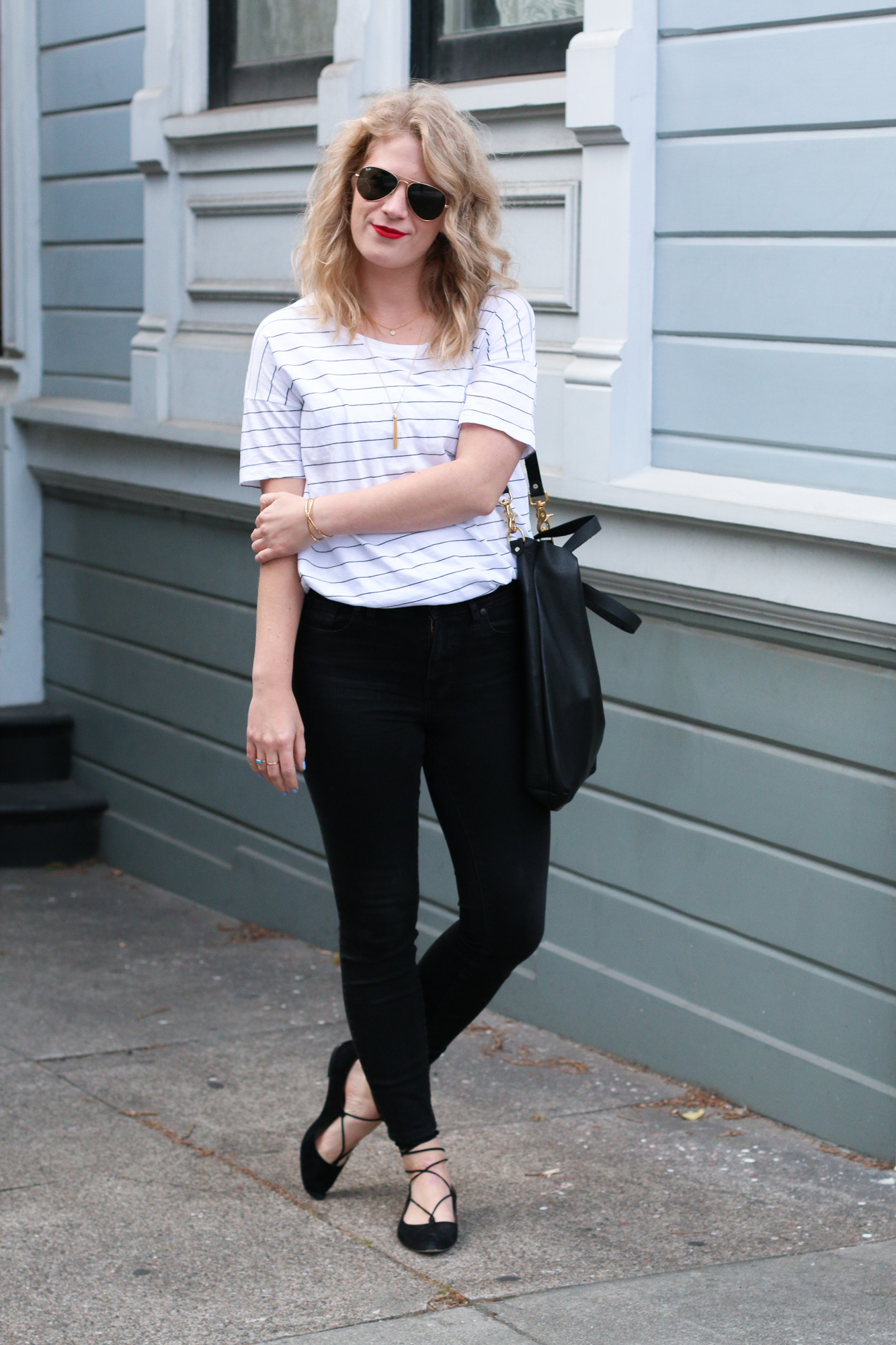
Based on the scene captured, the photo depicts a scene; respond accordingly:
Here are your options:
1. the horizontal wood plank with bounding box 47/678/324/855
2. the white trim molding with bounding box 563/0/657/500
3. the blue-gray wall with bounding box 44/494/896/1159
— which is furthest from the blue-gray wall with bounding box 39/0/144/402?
the white trim molding with bounding box 563/0/657/500

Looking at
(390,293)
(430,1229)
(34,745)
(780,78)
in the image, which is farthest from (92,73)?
(430,1229)

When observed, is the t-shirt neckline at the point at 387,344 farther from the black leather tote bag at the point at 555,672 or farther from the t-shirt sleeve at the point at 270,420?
the black leather tote bag at the point at 555,672

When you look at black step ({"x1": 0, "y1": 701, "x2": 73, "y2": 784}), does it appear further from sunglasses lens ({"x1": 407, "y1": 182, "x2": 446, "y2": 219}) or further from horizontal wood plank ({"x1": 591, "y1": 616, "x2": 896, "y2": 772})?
sunglasses lens ({"x1": 407, "y1": 182, "x2": 446, "y2": 219})

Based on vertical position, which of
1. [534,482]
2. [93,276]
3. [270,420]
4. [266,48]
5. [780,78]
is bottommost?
[534,482]

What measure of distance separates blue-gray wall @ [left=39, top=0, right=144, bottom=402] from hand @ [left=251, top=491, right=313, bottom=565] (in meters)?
3.66

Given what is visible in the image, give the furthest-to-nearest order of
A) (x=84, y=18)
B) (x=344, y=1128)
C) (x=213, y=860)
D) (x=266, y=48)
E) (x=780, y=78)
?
(x=84, y=18) < (x=213, y=860) < (x=266, y=48) < (x=780, y=78) < (x=344, y=1128)

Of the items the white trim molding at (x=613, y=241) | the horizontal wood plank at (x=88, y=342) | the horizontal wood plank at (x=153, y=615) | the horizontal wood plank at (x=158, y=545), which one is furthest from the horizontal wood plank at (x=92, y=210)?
the white trim molding at (x=613, y=241)

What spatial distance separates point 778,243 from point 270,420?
1.42 metres

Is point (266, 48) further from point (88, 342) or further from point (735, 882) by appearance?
point (735, 882)

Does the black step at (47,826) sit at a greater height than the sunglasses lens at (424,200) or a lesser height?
lesser

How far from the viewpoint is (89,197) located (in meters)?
6.70

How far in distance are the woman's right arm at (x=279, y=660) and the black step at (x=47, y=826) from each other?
3713mm

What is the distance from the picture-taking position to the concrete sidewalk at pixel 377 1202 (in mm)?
3027

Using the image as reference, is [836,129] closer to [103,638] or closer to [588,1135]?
[588,1135]
